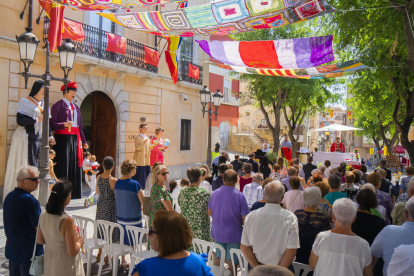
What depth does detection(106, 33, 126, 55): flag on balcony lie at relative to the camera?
39.0ft

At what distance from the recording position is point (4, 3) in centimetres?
938

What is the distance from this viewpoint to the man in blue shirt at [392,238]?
3.12 m

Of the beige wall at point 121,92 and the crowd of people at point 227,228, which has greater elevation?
the beige wall at point 121,92

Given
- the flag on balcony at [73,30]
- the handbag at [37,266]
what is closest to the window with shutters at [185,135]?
the flag on balcony at [73,30]

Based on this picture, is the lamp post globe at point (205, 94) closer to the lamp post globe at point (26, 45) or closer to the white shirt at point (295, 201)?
the lamp post globe at point (26, 45)

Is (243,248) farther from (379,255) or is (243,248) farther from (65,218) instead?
(65,218)

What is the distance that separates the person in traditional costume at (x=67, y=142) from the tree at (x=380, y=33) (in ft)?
21.7

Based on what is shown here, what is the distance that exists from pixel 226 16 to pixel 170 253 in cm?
550

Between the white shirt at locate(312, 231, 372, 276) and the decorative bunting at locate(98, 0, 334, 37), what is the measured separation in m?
4.31

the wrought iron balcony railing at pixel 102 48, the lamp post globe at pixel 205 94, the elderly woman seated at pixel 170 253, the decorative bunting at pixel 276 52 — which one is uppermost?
the wrought iron balcony railing at pixel 102 48

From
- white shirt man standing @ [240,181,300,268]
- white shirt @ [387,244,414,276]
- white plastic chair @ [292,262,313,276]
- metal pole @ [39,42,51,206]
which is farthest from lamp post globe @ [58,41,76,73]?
white shirt @ [387,244,414,276]

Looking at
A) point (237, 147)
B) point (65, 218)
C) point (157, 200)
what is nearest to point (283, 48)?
point (157, 200)

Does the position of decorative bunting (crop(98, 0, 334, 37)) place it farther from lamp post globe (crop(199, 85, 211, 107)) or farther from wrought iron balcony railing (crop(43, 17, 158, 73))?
lamp post globe (crop(199, 85, 211, 107))

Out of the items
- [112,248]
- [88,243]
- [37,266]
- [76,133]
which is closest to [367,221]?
[112,248]
